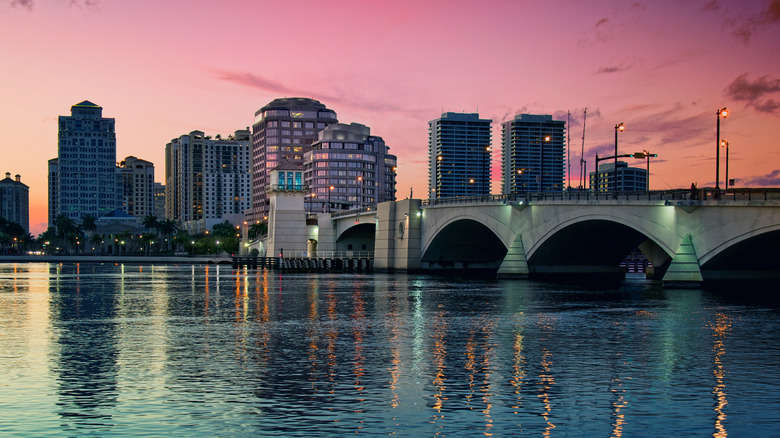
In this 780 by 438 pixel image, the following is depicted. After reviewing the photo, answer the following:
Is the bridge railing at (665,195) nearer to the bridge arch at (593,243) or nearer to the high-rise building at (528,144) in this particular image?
the bridge arch at (593,243)

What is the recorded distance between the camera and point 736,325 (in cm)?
3938

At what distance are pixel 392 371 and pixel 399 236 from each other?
272ft

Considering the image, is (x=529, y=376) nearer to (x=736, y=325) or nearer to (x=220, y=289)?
(x=736, y=325)

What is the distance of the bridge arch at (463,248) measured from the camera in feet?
328

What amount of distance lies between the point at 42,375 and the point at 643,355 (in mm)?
20547

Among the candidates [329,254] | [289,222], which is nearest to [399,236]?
[329,254]

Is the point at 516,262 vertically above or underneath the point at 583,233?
underneath

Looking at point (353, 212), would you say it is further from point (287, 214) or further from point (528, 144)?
point (528, 144)

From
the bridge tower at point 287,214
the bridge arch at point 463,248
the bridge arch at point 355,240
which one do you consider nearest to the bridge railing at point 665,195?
the bridge arch at point 463,248

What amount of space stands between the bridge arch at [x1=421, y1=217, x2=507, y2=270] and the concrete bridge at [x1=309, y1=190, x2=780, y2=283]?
0.15m

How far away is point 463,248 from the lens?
109m

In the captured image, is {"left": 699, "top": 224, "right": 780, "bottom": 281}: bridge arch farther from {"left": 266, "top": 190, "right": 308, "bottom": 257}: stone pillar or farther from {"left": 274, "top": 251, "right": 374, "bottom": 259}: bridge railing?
{"left": 266, "top": 190, "right": 308, "bottom": 257}: stone pillar

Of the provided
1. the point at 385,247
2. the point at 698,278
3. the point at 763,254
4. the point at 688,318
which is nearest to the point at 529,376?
the point at 688,318

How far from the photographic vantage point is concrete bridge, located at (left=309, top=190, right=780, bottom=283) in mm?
60688
